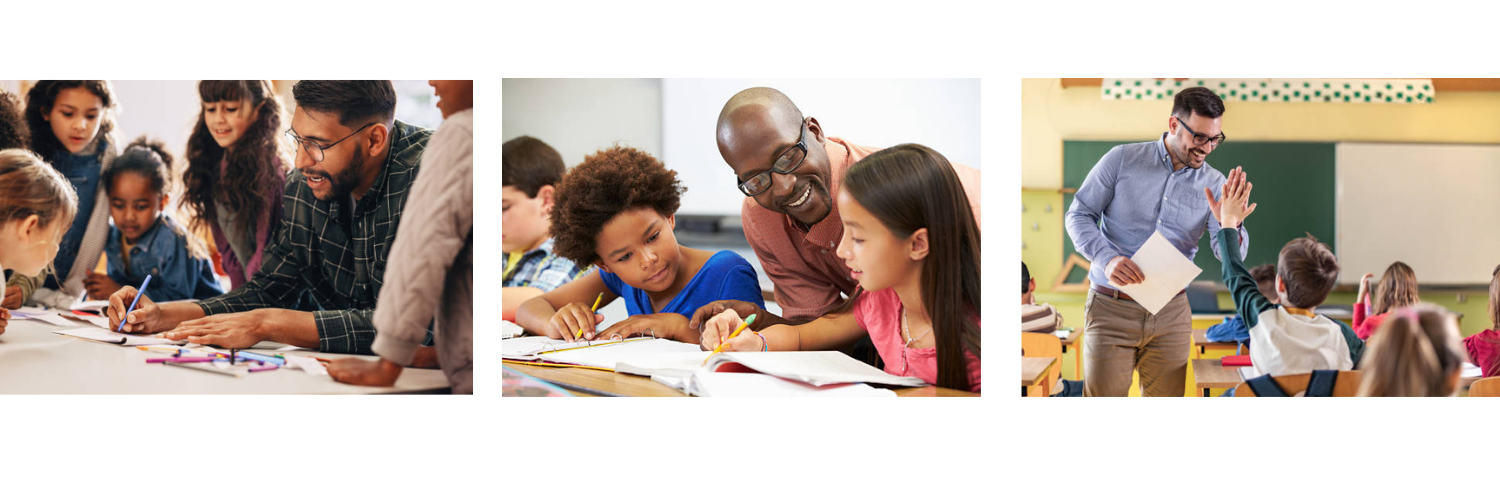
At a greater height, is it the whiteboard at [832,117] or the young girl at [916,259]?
the whiteboard at [832,117]

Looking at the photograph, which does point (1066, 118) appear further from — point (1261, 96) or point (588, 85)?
point (588, 85)

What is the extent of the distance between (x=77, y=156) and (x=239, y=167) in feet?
1.96

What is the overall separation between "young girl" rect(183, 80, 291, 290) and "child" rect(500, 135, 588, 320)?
0.80 m

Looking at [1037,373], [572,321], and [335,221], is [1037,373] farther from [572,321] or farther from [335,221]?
[335,221]

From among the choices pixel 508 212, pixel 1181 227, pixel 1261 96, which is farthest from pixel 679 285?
pixel 1261 96

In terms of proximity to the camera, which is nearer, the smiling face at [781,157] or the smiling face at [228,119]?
Result: the smiling face at [781,157]

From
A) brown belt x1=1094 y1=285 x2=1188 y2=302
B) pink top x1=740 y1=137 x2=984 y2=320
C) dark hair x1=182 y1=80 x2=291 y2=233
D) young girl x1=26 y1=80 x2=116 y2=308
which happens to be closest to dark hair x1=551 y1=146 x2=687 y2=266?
pink top x1=740 y1=137 x2=984 y2=320

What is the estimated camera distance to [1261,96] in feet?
12.9

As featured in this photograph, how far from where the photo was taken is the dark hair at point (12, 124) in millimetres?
4039

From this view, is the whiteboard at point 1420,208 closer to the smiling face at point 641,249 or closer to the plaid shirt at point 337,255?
the smiling face at point 641,249

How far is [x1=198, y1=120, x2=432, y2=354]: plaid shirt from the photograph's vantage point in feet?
13.1

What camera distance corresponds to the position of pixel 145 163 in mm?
4047

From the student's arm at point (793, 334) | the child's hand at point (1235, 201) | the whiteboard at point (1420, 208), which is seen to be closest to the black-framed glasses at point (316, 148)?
the student's arm at point (793, 334)

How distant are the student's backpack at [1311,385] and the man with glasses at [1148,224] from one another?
10.0 inches
